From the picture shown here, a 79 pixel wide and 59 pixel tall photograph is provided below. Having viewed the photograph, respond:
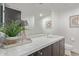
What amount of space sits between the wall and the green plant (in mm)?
480

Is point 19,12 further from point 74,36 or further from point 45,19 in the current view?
point 74,36

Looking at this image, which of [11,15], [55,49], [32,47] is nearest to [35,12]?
[11,15]

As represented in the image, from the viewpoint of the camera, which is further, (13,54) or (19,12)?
(19,12)

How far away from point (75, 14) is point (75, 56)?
1.64 ft

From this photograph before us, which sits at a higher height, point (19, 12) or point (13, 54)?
point (19, 12)

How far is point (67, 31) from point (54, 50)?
0.28m

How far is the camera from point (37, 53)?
1.13m

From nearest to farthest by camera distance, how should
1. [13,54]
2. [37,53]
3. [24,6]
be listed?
1. [13,54]
2. [37,53]
3. [24,6]

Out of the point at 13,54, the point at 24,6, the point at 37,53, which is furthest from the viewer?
the point at 24,6

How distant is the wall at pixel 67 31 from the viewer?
1251 mm

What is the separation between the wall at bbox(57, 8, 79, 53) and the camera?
125 centimetres

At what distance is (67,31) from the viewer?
49.5 inches

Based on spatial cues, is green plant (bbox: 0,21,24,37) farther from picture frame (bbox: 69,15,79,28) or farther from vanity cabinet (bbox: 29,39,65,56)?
picture frame (bbox: 69,15,79,28)

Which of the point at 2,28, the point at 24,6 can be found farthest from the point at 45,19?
the point at 2,28
